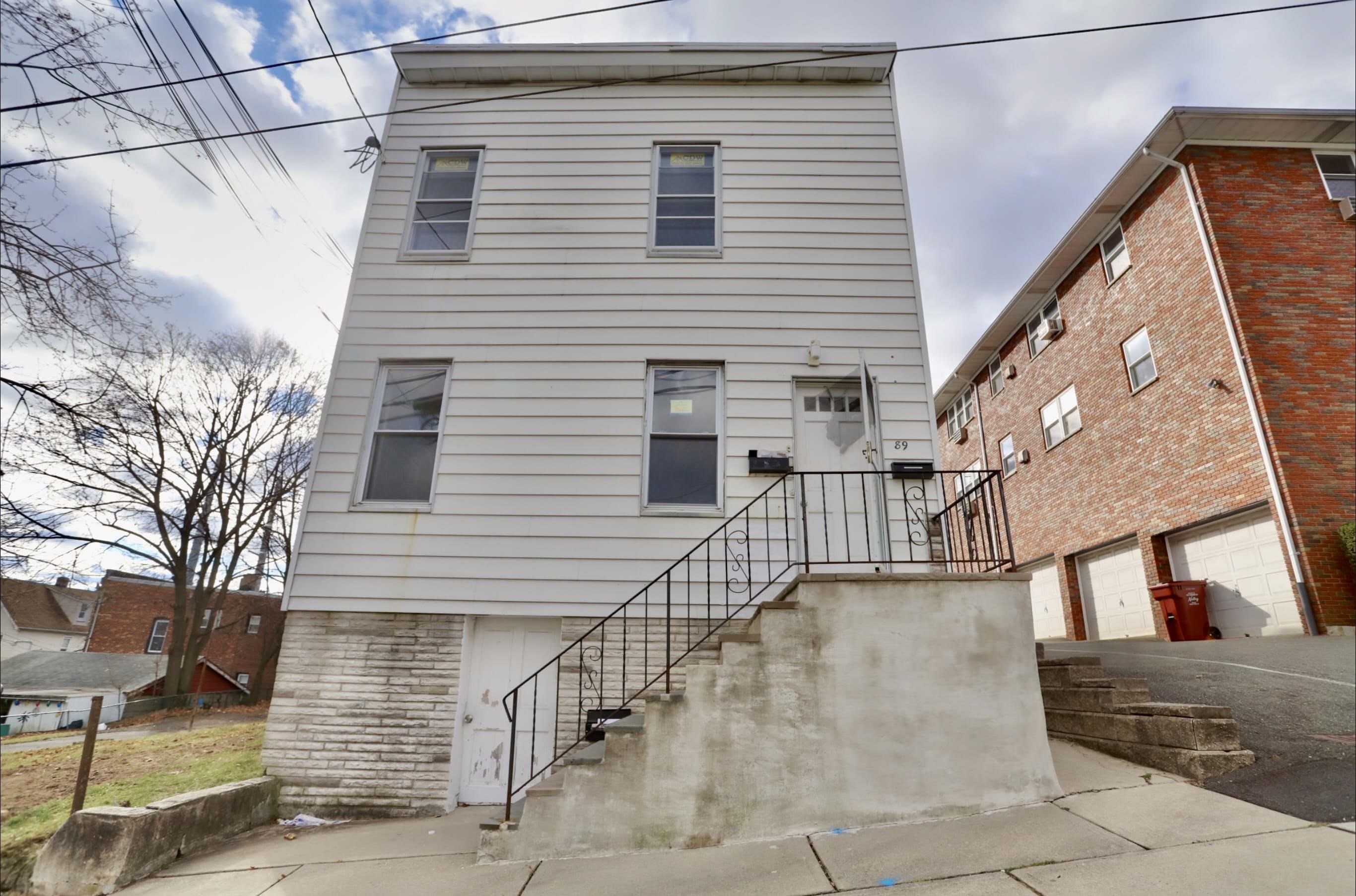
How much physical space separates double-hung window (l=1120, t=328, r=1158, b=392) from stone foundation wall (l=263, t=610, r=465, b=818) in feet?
41.4

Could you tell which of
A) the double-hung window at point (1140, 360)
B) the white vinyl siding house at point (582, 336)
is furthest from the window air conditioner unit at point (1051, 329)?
the white vinyl siding house at point (582, 336)

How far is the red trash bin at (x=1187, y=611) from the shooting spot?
33.9ft

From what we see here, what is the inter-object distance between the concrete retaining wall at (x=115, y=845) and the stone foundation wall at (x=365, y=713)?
0.93 m

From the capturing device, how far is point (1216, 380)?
10.3 m

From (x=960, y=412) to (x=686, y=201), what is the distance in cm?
1674

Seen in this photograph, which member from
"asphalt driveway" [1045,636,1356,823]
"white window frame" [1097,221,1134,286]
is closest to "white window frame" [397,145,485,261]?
"asphalt driveway" [1045,636,1356,823]

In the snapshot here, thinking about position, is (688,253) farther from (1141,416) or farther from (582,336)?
(1141,416)

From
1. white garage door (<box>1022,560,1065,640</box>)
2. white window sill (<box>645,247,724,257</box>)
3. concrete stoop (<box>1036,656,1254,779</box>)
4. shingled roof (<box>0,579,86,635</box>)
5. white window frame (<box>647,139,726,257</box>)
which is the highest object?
white window frame (<box>647,139,726,257</box>)

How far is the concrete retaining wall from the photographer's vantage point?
13.5ft

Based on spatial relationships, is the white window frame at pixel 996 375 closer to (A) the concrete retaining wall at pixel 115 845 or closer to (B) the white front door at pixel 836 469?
(B) the white front door at pixel 836 469

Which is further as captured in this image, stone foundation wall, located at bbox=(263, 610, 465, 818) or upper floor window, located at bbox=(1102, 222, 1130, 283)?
upper floor window, located at bbox=(1102, 222, 1130, 283)

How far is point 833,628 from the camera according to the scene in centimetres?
442

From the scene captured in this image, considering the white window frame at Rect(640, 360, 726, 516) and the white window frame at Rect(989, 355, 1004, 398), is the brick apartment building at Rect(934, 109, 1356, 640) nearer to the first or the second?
the white window frame at Rect(989, 355, 1004, 398)

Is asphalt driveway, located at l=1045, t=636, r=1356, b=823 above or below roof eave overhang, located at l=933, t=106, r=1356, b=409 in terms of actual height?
below
